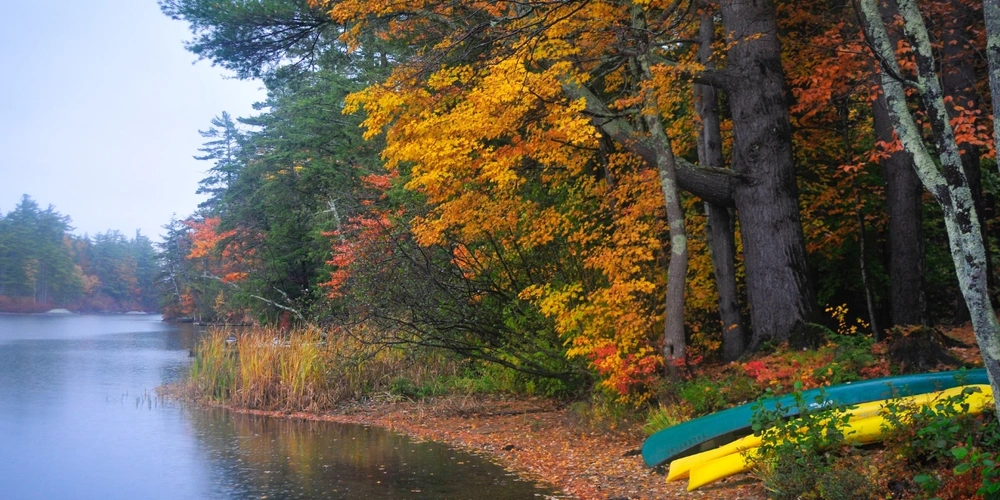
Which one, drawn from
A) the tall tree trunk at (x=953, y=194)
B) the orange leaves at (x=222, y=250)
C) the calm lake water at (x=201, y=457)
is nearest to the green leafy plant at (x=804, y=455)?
the tall tree trunk at (x=953, y=194)

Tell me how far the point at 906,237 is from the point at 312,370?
8.31 meters

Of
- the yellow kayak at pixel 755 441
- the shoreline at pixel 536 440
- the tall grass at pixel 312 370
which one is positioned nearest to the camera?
the yellow kayak at pixel 755 441

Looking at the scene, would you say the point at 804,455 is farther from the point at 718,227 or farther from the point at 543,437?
the point at 718,227

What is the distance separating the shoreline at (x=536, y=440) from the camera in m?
6.39

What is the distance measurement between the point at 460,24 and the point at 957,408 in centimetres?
737

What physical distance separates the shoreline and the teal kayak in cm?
26

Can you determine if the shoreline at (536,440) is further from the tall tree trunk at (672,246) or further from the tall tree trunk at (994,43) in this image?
the tall tree trunk at (994,43)

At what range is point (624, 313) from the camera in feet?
28.9

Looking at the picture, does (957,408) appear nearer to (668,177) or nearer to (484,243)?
(668,177)

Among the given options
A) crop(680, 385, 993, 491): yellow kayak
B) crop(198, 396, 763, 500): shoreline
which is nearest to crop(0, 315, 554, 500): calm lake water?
crop(198, 396, 763, 500): shoreline

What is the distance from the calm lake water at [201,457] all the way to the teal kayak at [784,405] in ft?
3.44

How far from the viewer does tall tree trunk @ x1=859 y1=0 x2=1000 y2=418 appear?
4.17 metres

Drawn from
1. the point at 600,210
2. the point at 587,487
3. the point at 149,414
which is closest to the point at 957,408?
the point at 587,487

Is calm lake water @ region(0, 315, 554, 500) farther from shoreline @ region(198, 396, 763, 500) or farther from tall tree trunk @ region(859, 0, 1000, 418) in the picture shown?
tall tree trunk @ region(859, 0, 1000, 418)
